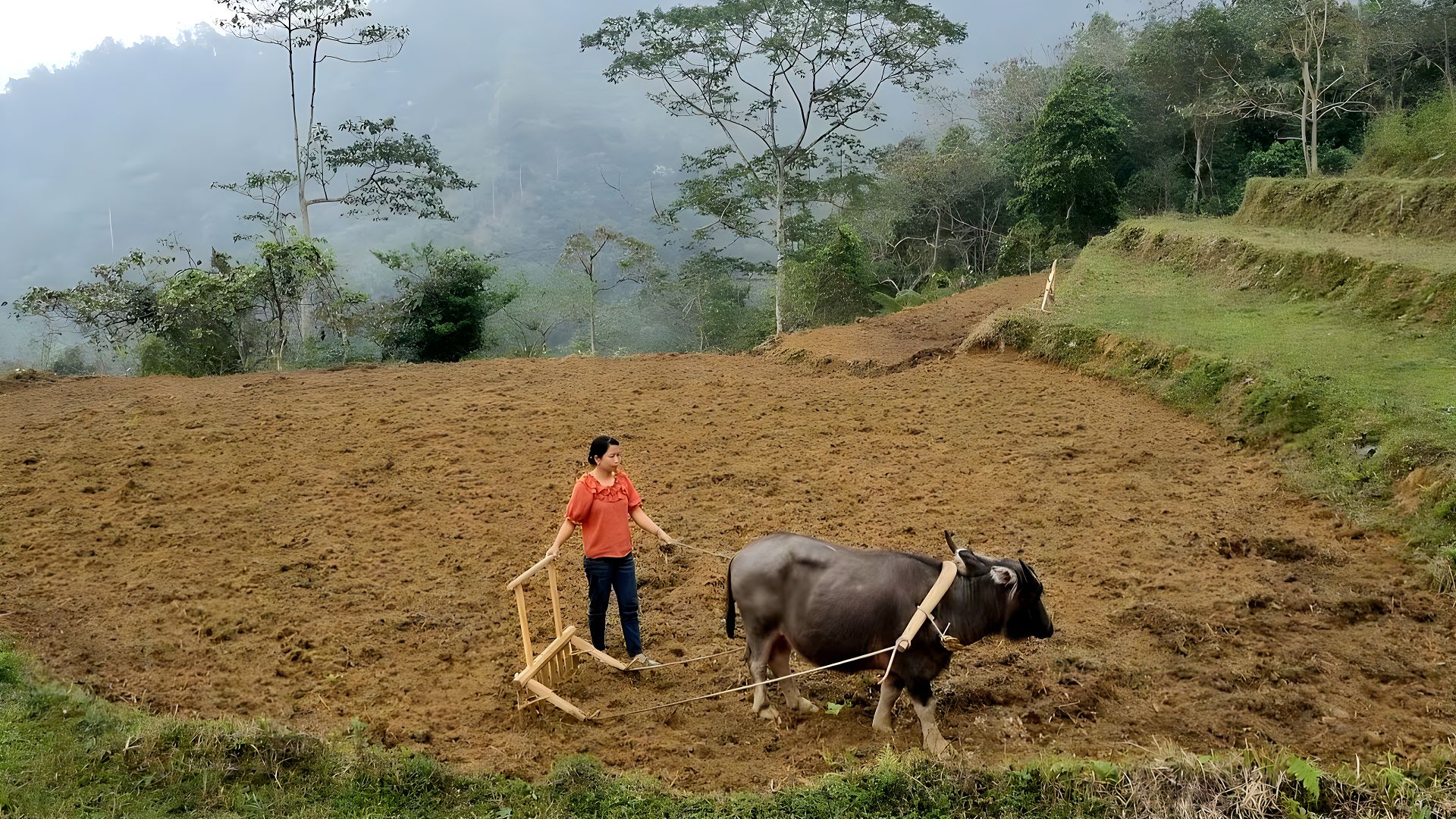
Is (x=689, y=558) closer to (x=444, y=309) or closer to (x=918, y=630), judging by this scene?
(x=918, y=630)

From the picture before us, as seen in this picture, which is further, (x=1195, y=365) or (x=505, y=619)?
(x=1195, y=365)

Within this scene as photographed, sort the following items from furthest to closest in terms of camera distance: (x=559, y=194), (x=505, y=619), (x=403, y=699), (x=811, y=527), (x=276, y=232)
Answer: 1. (x=559, y=194)
2. (x=276, y=232)
3. (x=811, y=527)
4. (x=505, y=619)
5. (x=403, y=699)

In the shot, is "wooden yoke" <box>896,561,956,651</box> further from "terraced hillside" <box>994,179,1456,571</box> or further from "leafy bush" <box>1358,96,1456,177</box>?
"leafy bush" <box>1358,96,1456,177</box>

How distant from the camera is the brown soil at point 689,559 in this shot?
6031mm

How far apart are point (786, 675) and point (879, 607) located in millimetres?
862

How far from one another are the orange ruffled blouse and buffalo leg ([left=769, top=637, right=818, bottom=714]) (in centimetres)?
136

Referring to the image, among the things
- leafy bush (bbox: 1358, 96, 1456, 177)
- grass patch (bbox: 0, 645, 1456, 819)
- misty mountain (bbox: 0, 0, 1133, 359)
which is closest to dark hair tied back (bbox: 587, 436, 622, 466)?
grass patch (bbox: 0, 645, 1456, 819)

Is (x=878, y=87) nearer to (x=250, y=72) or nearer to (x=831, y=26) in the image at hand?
(x=831, y=26)

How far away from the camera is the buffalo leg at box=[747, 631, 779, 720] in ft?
20.6

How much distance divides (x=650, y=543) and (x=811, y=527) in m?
1.72

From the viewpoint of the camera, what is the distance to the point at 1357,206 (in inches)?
704

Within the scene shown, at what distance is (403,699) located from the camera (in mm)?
6523

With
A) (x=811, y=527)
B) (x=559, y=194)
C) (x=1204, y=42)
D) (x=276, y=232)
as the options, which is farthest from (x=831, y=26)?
(x=559, y=194)

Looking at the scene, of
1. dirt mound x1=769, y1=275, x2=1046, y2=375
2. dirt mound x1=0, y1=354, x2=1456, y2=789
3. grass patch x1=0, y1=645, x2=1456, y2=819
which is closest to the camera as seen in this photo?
grass patch x1=0, y1=645, x2=1456, y2=819
